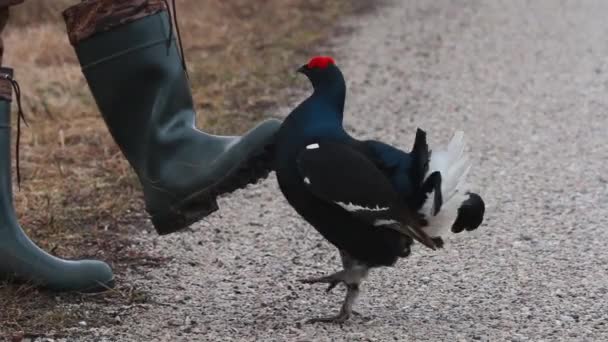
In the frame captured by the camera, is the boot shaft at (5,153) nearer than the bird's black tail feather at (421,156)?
No

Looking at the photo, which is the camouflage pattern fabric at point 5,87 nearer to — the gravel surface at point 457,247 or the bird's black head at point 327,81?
the gravel surface at point 457,247

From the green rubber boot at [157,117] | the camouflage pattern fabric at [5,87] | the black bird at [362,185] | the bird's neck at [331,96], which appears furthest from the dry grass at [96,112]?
the bird's neck at [331,96]

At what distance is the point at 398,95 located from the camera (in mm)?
6492

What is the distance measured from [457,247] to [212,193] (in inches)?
39.7

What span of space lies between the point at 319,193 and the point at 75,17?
0.83m

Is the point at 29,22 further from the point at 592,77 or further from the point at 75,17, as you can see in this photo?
the point at 75,17

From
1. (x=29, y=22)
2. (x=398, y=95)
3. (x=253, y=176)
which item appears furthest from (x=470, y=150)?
(x=29, y=22)

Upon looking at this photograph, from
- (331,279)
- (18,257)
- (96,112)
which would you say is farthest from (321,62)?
(96,112)

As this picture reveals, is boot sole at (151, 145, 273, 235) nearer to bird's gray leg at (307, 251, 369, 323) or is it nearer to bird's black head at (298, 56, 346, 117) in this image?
bird's black head at (298, 56, 346, 117)

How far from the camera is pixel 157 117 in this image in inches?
127

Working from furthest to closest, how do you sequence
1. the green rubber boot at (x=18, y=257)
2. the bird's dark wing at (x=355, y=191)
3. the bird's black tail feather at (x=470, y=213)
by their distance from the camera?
the green rubber boot at (x=18, y=257) → the bird's black tail feather at (x=470, y=213) → the bird's dark wing at (x=355, y=191)

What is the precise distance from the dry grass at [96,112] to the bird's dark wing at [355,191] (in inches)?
27.7

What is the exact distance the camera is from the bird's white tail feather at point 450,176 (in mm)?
2900

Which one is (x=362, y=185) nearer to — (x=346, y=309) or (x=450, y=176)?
(x=450, y=176)
